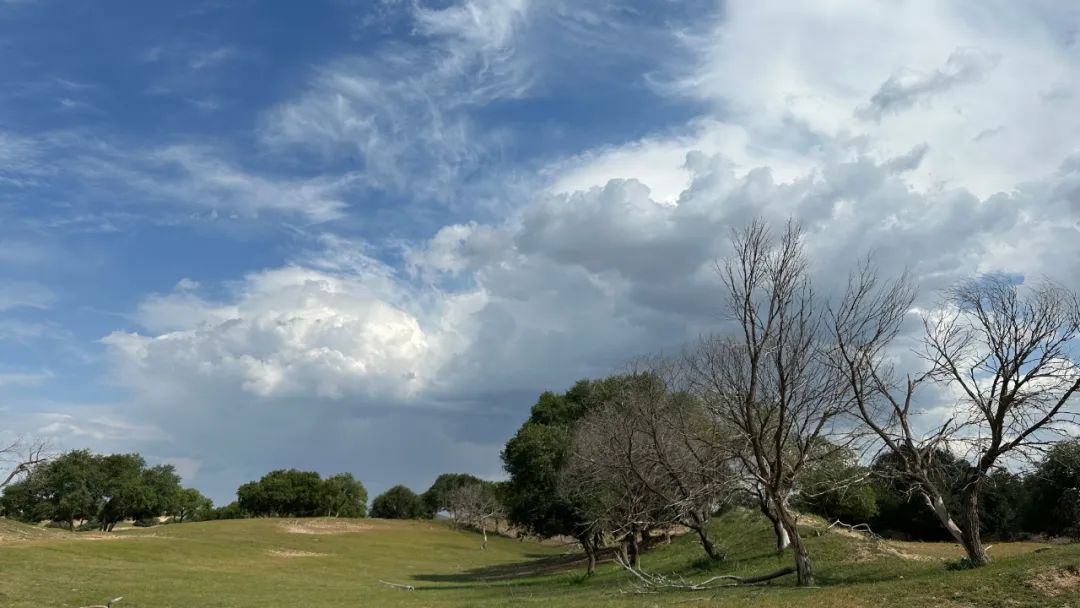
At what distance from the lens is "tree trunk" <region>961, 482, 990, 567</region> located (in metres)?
20.5

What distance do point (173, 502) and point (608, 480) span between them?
8816 cm

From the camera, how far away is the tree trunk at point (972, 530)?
67.2 ft

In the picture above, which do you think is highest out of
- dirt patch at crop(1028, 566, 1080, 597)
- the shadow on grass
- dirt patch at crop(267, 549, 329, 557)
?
dirt patch at crop(1028, 566, 1080, 597)

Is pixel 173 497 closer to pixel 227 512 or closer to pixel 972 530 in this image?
pixel 227 512

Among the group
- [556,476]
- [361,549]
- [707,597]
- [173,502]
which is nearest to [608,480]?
[556,476]

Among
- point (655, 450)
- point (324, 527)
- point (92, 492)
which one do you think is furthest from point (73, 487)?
point (655, 450)

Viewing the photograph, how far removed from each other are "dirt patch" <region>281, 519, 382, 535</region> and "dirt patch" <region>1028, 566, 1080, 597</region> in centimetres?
8319

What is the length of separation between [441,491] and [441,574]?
9613 cm

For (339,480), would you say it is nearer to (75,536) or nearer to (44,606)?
(75,536)

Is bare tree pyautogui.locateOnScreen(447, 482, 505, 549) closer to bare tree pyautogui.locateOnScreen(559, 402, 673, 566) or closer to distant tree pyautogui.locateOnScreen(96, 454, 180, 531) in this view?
distant tree pyautogui.locateOnScreen(96, 454, 180, 531)

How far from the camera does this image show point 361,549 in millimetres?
77125

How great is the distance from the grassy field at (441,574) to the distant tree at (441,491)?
65.4m

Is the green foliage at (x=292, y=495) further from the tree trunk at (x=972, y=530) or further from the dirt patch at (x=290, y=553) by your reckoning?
the tree trunk at (x=972, y=530)

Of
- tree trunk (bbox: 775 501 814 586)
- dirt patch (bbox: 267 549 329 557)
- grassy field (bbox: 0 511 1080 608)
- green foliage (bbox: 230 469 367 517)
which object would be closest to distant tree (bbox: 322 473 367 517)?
green foliage (bbox: 230 469 367 517)
